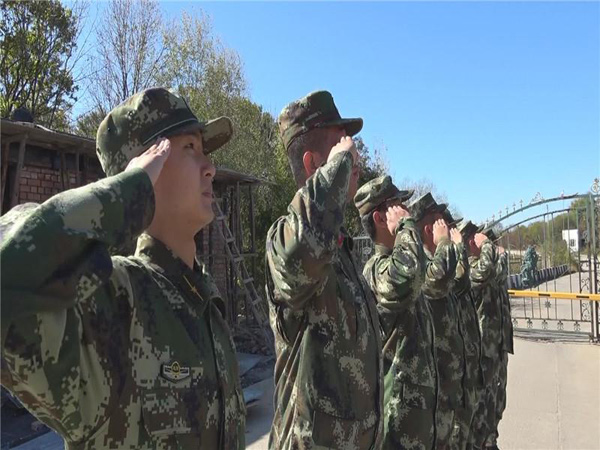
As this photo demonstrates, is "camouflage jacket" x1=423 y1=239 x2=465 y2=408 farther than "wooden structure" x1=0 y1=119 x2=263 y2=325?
No

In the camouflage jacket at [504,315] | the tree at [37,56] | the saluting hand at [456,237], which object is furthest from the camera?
the tree at [37,56]

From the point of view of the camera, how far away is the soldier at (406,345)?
2.65m

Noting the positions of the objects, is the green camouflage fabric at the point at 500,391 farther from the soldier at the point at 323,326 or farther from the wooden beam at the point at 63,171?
the wooden beam at the point at 63,171

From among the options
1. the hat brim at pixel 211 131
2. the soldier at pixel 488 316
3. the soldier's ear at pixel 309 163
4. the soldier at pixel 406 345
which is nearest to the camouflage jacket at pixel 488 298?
the soldier at pixel 488 316

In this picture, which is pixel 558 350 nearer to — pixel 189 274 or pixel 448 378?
pixel 448 378

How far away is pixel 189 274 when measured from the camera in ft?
4.91

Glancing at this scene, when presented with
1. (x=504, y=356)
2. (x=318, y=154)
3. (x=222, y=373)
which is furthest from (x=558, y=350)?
(x=222, y=373)

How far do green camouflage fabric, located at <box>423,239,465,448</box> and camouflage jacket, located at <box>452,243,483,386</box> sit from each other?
1.87 ft

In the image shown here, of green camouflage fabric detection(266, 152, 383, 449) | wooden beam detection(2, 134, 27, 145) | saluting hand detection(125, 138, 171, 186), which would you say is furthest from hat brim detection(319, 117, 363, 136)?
wooden beam detection(2, 134, 27, 145)

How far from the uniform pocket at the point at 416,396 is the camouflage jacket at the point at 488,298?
259 centimetres

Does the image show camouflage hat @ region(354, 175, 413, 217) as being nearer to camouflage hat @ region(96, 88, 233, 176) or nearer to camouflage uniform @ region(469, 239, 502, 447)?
camouflage hat @ region(96, 88, 233, 176)

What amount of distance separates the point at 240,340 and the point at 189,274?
8.98 metres

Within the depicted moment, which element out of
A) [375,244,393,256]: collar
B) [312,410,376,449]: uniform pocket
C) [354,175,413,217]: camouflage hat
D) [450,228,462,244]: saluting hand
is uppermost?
[354,175,413,217]: camouflage hat

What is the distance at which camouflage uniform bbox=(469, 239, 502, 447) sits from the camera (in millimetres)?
4805
